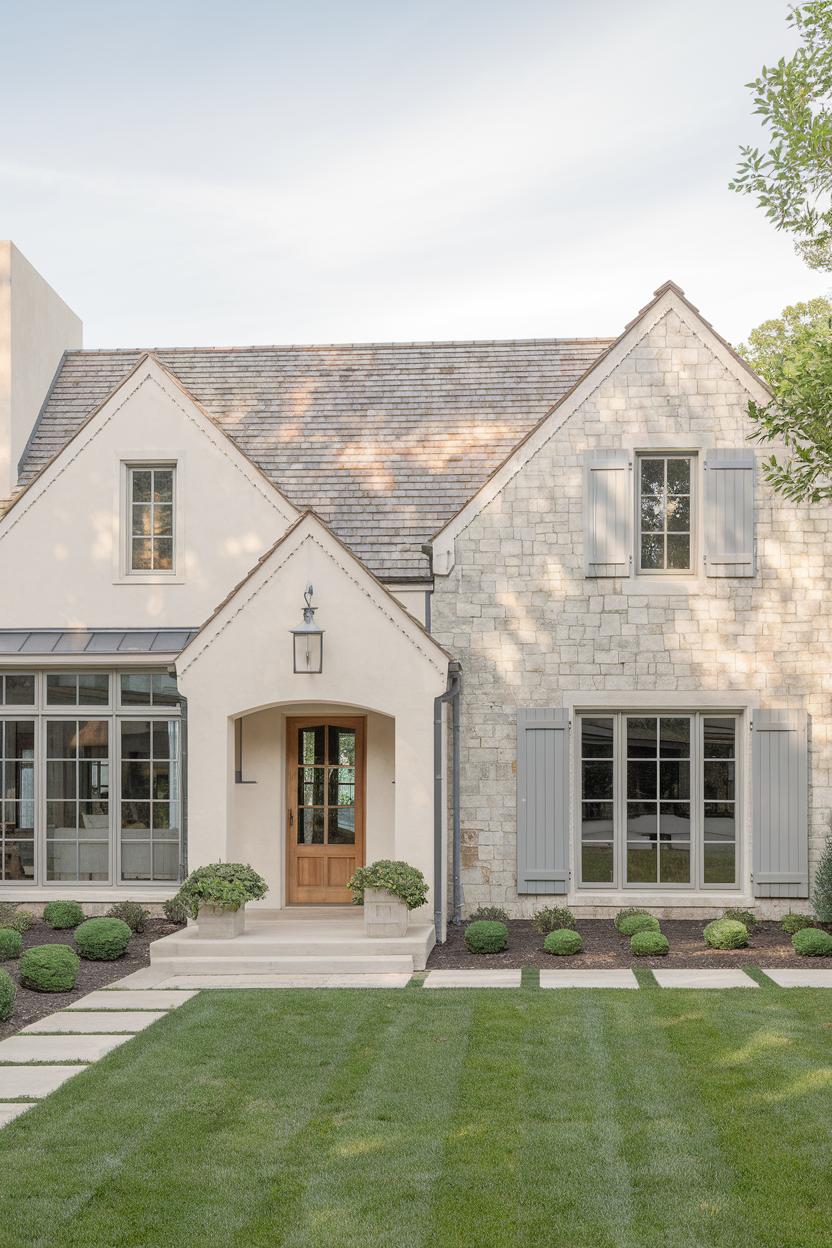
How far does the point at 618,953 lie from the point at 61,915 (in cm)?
611

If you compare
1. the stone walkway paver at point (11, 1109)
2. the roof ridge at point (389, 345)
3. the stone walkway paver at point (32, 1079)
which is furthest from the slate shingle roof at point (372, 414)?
the stone walkway paver at point (11, 1109)

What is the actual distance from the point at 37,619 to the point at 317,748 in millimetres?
3838

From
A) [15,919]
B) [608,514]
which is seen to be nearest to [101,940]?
[15,919]

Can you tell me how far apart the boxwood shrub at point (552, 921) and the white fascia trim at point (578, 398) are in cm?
392

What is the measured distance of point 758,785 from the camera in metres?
13.0

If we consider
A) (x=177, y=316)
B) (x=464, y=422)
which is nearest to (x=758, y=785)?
(x=464, y=422)

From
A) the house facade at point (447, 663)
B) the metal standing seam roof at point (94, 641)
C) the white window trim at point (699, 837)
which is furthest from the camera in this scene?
the metal standing seam roof at point (94, 641)

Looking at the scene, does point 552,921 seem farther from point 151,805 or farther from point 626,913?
point 151,805

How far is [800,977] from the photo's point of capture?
1020 cm

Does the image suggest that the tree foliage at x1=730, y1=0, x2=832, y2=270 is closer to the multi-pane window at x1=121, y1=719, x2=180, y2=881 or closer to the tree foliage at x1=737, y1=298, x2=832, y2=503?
the tree foliage at x1=737, y1=298, x2=832, y2=503

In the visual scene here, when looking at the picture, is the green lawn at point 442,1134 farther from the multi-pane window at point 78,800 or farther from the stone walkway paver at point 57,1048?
the multi-pane window at point 78,800

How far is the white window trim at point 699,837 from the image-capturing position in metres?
13.1

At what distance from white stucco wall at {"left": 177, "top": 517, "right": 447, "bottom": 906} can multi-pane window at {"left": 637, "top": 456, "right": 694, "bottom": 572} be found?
10.3 feet

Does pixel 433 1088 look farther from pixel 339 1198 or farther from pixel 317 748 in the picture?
pixel 317 748
